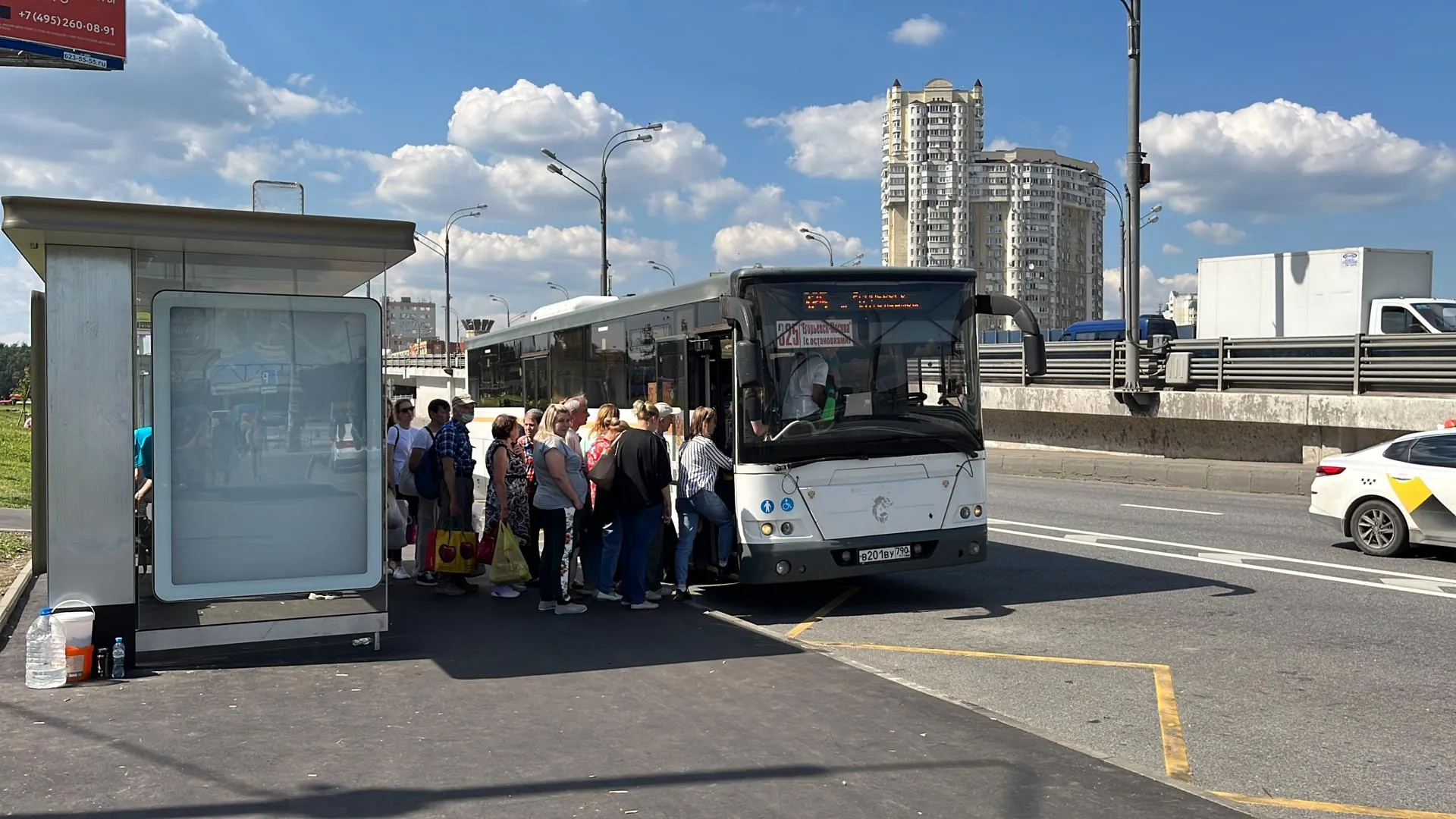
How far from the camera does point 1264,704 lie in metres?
7.01

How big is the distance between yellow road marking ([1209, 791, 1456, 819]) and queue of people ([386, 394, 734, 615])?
5517mm

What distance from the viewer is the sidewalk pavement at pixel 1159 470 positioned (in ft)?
66.8

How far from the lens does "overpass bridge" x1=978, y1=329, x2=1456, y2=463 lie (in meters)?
20.2

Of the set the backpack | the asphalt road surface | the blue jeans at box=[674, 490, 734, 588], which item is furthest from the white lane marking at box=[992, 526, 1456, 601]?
the backpack

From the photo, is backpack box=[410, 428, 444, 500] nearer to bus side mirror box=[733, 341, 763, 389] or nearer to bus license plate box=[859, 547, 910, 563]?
bus side mirror box=[733, 341, 763, 389]

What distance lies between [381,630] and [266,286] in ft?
11.9

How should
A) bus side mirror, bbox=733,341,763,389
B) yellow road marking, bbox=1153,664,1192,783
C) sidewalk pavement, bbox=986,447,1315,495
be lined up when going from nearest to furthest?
yellow road marking, bbox=1153,664,1192,783
bus side mirror, bbox=733,341,763,389
sidewalk pavement, bbox=986,447,1315,495

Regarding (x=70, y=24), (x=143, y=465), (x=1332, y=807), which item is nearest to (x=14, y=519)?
(x=70, y=24)

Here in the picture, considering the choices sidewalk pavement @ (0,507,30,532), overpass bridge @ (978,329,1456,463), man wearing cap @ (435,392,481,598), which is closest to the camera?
man wearing cap @ (435,392,481,598)

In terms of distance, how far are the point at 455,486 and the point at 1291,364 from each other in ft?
56.4

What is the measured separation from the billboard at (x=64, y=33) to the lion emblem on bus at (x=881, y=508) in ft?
51.2

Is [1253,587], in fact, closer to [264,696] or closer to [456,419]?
[456,419]

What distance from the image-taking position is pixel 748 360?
9656 millimetres

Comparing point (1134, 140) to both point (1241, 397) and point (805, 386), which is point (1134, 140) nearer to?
point (1241, 397)
